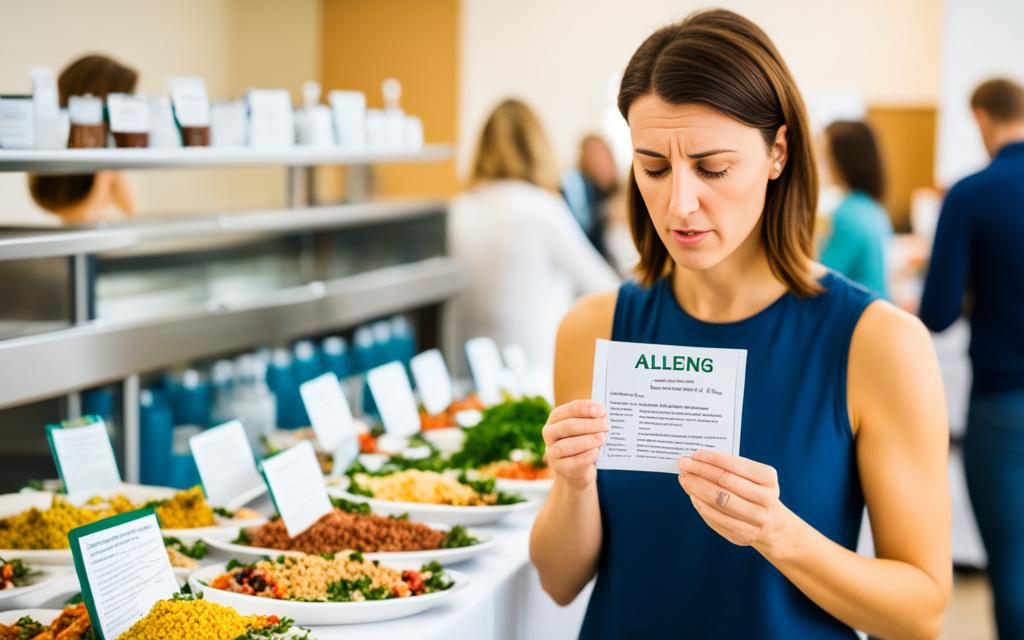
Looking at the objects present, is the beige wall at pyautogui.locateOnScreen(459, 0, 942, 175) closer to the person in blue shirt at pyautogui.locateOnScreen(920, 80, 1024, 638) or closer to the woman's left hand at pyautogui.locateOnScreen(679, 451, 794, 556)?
the person in blue shirt at pyautogui.locateOnScreen(920, 80, 1024, 638)

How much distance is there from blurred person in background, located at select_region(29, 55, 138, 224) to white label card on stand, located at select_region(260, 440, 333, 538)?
892 millimetres

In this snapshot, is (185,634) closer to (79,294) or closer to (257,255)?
(79,294)

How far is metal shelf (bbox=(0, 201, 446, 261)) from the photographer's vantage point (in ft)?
7.43

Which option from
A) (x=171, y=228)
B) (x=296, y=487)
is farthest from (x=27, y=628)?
(x=171, y=228)

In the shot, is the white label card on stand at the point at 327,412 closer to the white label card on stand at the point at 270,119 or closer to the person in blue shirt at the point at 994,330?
the white label card on stand at the point at 270,119

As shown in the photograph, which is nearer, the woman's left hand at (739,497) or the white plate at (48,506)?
the woman's left hand at (739,497)

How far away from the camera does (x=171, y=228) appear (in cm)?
274

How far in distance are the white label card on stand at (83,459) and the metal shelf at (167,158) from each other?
0.50 meters

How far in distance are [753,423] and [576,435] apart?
0.31 metres

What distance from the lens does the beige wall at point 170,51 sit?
286 centimetres

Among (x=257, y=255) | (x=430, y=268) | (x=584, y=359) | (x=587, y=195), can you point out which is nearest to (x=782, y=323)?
(x=584, y=359)

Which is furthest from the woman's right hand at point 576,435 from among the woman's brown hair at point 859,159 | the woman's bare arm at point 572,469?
the woman's brown hair at point 859,159

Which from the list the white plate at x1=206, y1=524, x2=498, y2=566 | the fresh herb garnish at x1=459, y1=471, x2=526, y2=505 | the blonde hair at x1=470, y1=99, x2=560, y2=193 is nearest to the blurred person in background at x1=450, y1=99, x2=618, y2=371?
the blonde hair at x1=470, y1=99, x2=560, y2=193

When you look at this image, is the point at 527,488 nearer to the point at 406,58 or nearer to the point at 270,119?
the point at 270,119
